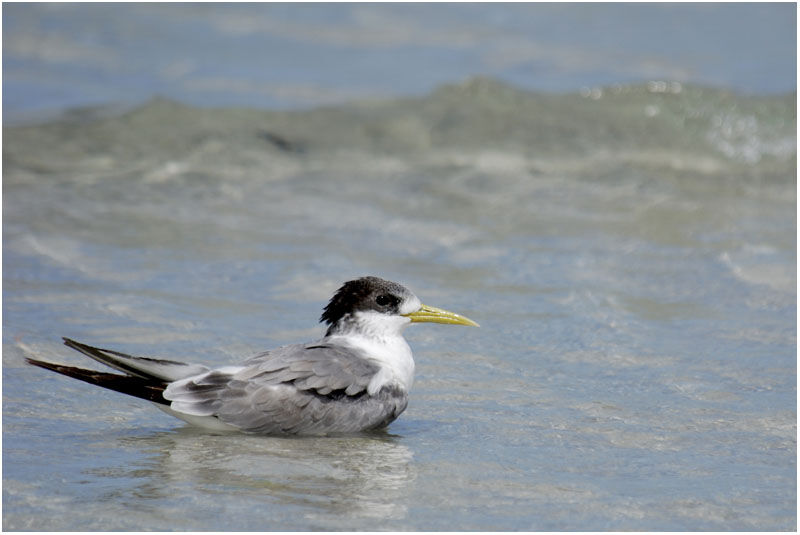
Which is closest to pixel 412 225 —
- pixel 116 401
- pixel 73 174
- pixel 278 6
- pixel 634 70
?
pixel 73 174

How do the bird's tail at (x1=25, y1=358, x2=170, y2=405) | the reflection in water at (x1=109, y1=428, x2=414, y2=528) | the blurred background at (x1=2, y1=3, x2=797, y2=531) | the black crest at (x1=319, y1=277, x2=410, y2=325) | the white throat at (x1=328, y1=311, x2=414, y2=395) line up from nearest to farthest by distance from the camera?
the reflection in water at (x1=109, y1=428, x2=414, y2=528) → the blurred background at (x1=2, y1=3, x2=797, y2=531) → the bird's tail at (x1=25, y1=358, x2=170, y2=405) → the white throat at (x1=328, y1=311, x2=414, y2=395) → the black crest at (x1=319, y1=277, x2=410, y2=325)

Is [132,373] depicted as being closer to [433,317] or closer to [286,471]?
[286,471]

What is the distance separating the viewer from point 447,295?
816cm

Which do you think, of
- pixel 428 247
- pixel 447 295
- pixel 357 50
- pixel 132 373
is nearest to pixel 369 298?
pixel 132 373

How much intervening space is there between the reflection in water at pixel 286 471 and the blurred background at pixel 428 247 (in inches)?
0.7

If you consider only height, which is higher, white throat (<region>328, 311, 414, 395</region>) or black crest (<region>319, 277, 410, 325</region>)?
black crest (<region>319, 277, 410, 325</region>)

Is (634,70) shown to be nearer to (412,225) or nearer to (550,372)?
(412,225)

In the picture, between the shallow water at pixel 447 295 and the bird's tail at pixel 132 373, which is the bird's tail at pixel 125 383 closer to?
the bird's tail at pixel 132 373

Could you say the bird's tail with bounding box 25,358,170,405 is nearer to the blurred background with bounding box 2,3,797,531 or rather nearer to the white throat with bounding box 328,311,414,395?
the blurred background with bounding box 2,3,797,531

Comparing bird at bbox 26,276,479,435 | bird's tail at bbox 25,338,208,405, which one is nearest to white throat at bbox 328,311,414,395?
bird at bbox 26,276,479,435

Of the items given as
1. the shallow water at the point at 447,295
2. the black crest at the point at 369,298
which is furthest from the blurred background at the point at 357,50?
the black crest at the point at 369,298

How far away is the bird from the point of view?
5.43 meters

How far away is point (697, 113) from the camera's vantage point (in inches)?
524

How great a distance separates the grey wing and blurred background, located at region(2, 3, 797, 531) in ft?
0.35
